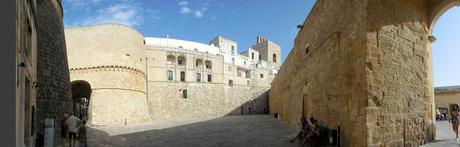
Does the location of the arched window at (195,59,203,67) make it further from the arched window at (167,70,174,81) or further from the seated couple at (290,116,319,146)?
the seated couple at (290,116,319,146)

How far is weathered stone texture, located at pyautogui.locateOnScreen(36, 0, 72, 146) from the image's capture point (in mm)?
10000

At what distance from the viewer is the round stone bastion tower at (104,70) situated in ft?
81.8

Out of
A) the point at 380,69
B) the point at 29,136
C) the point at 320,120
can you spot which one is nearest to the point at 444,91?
the point at 320,120

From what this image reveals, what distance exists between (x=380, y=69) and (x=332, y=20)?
2138 mm

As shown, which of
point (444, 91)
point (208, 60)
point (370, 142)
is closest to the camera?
point (370, 142)

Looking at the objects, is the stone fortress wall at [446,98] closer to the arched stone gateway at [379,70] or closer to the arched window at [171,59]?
the arched stone gateway at [379,70]

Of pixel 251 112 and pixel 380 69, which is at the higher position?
pixel 380 69

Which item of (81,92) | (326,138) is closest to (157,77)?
(81,92)

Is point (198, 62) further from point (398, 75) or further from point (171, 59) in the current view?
point (398, 75)

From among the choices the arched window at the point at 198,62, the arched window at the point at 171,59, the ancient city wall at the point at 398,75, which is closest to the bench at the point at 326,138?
the ancient city wall at the point at 398,75

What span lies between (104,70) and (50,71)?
1538 cm

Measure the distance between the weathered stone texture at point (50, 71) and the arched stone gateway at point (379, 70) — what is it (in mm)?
8075

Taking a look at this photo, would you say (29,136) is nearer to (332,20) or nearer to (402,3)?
(332,20)

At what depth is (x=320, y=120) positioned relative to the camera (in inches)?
352
